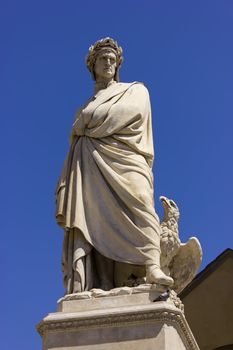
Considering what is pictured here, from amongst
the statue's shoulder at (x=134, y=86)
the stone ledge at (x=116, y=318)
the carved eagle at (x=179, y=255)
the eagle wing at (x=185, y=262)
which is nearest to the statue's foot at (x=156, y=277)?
the stone ledge at (x=116, y=318)

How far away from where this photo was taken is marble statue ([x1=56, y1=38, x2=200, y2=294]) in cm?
955

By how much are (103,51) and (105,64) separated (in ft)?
0.54

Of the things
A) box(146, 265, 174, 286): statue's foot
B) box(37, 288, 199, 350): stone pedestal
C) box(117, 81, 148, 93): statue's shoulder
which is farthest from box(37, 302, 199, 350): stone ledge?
box(117, 81, 148, 93): statue's shoulder

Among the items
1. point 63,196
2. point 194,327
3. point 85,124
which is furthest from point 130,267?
point 194,327

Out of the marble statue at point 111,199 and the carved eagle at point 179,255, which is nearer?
the marble statue at point 111,199

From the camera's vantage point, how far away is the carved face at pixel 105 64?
10703 mm

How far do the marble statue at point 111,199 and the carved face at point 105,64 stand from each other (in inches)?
0.5

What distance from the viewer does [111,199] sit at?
9.80 meters

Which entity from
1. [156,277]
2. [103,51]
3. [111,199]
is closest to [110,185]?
[111,199]

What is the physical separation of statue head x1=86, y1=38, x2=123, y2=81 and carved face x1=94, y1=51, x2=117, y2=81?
1.0 inches

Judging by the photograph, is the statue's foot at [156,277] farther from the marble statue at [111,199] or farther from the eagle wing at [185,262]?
the eagle wing at [185,262]

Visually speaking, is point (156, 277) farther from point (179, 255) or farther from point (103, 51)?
→ point (103, 51)

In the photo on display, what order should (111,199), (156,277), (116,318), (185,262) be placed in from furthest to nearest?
(185,262) < (111,199) < (156,277) < (116,318)

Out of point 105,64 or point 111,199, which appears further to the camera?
point 105,64
